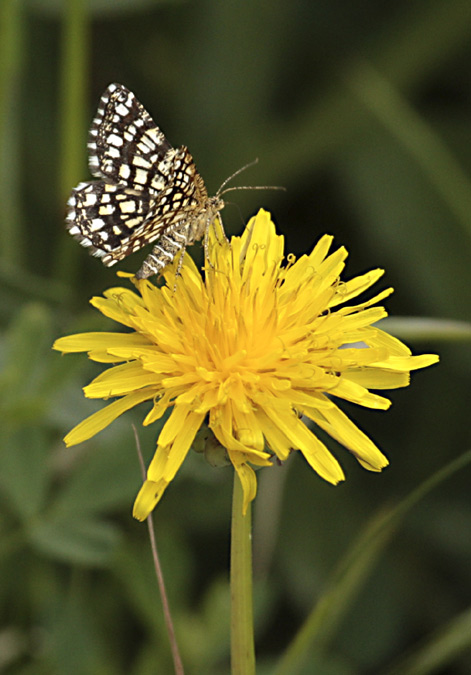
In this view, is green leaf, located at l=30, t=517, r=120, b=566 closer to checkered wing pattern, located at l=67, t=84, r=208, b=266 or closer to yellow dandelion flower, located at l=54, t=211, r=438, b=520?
yellow dandelion flower, located at l=54, t=211, r=438, b=520

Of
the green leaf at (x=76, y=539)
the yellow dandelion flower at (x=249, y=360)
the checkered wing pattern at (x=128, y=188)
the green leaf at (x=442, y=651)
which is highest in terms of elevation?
the checkered wing pattern at (x=128, y=188)

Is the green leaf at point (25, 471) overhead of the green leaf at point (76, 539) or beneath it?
overhead

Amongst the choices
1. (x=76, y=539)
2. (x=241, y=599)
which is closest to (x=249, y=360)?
(x=241, y=599)

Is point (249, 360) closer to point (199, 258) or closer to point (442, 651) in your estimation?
point (442, 651)

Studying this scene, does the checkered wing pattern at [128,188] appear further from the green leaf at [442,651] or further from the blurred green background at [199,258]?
the green leaf at [442,651]

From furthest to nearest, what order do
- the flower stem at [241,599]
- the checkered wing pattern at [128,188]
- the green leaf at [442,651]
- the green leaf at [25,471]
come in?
1. the green leaf at [25,471]
2. the green leaf at [442,651]
3. the checkered wing pattern at [128,188]
4. the flower stem at [241,599]

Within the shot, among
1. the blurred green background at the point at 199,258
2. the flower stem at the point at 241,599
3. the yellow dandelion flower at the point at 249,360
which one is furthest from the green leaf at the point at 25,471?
the flower stem at the point at 241,599

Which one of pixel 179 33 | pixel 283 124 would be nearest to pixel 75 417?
pixel 283 124

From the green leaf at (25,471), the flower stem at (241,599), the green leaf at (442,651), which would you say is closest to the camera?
the flower stem at (241,599)
